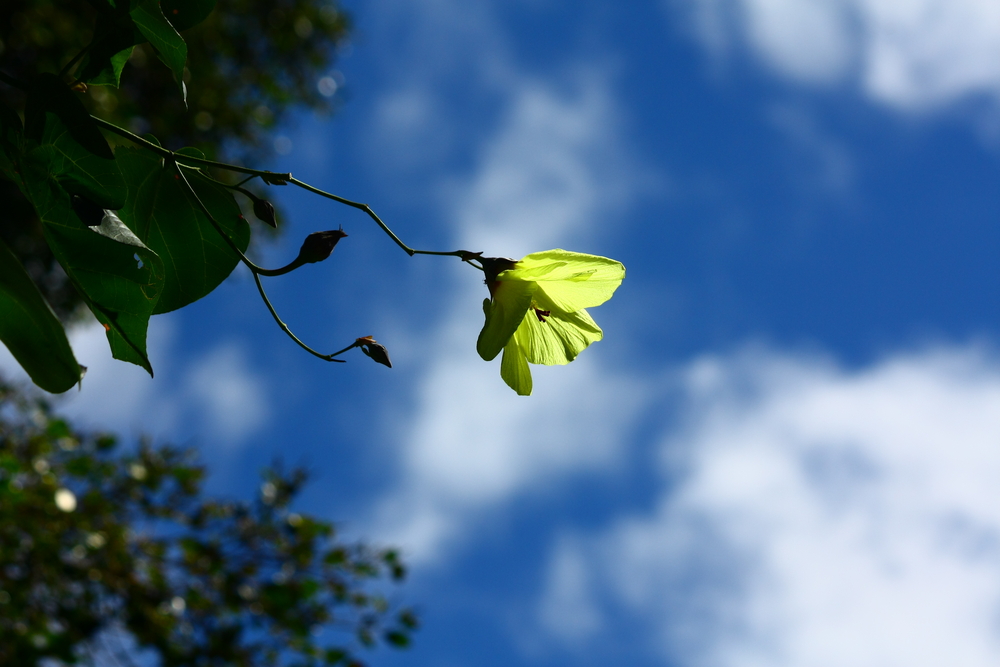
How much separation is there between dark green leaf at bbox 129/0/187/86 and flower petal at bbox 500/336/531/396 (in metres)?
0.52

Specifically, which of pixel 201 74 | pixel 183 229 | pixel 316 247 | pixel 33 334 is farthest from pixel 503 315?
pixel 201 74

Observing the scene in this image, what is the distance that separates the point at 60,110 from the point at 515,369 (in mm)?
603

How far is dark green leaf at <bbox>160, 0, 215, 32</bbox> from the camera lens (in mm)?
995

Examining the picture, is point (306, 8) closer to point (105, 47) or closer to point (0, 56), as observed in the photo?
point (0, 56)

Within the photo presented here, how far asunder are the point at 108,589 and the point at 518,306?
9.64 ft

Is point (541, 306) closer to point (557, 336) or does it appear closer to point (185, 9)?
point (557, 336)

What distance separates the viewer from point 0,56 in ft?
13.0

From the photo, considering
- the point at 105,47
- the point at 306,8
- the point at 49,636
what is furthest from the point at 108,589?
the point at 306,8

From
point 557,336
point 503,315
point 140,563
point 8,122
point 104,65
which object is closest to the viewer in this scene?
point 8,122

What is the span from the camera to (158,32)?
35.8 inches

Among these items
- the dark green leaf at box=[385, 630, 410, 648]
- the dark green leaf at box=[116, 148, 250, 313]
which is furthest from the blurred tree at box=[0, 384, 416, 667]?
the dark green leaf at box=[116, 148, 250, 313]

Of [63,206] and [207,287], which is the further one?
[207,287]

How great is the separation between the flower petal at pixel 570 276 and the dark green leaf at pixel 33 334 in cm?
50

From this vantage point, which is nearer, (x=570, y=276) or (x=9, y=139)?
(x=9, y=139)
